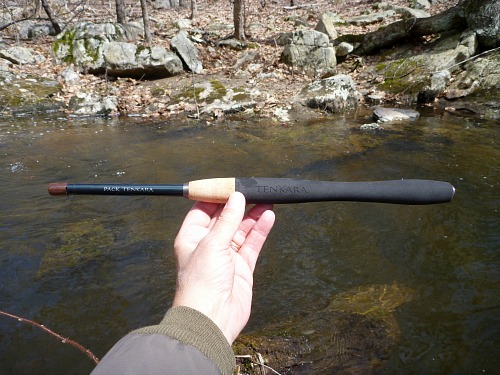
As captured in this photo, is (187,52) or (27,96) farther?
(187,52)

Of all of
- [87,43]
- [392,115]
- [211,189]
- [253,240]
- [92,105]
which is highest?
[211,189]

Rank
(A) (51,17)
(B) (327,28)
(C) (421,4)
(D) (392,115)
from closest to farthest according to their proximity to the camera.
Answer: (D) (392,115), (A) (51,17), (B) (327,28), (C) (421,4)

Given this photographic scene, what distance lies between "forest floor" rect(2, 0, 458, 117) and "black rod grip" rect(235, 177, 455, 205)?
29.4 ft

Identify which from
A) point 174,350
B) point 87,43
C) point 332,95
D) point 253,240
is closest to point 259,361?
point 253,240

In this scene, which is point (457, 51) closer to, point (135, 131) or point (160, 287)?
point (135, 131)

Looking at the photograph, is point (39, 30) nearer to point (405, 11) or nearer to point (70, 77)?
point (70, 77)

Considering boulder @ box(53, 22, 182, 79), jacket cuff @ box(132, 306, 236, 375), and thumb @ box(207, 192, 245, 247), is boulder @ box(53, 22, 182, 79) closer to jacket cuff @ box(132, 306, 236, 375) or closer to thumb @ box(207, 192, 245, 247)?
thumb @ box(207, 192, 245, 247)

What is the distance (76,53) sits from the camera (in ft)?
46.0

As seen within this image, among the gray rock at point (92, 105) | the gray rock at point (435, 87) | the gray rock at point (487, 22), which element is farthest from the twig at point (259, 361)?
the gray rock at point (487, 22)

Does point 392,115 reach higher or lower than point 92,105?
higher

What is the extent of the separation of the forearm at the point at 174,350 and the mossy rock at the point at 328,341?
1.04m

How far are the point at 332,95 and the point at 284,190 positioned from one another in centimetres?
946

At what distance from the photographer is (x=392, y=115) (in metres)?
9.75

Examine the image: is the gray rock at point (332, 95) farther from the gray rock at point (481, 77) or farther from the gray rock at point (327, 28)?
the gray rock at point (327, 28)
